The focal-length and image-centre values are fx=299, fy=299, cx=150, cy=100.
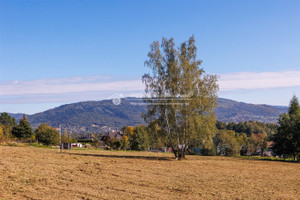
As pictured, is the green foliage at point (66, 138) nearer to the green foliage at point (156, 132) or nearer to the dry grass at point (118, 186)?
the green foliage at point (156, 132)

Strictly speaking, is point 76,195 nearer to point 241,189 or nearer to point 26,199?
point 26,199

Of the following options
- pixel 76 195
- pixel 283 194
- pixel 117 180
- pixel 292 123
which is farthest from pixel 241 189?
pixel 292 123

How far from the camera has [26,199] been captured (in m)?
13.0

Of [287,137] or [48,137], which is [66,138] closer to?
[48,137]

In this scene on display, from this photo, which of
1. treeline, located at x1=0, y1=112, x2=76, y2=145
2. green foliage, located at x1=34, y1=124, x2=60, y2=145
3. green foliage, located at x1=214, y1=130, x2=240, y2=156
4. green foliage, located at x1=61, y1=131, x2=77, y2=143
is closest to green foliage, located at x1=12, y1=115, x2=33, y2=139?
treeline, located at x1=0, y1=112, x2=76, y2=145

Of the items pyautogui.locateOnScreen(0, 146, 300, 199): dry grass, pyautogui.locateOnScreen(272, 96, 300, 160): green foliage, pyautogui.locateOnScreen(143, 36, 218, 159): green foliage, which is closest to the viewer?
pyautogui.locateOnScreen(0, 146, 300, 199): dry grass

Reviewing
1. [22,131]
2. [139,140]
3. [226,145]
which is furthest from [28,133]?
[226,145]

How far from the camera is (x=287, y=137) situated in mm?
49844

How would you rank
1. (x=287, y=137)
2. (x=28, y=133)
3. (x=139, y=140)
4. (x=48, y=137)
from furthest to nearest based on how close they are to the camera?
(x=139, y=140) → (x=28, y=133) → (x=48, y=137) → (x=287, y=137)

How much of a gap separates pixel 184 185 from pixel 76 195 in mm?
7750

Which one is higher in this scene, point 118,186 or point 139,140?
point 118,186

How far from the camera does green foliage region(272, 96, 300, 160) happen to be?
4888cm

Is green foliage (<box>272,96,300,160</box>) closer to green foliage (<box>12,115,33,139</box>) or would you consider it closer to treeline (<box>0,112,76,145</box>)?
treeline (<box>0,112,76,145</box>)

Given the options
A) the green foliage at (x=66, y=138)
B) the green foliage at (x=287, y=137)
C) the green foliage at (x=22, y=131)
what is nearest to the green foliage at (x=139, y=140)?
the green foliage at (x=66, y=138)
